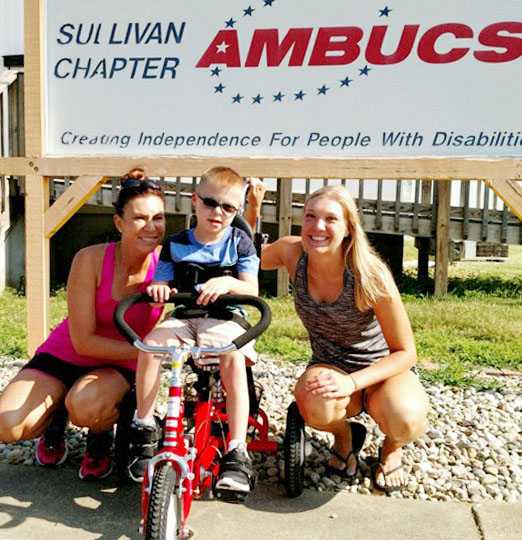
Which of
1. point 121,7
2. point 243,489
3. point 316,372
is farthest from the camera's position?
point 121,7

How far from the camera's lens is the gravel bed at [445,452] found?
3.25 m

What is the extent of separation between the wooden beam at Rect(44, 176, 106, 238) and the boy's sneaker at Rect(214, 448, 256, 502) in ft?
7.89

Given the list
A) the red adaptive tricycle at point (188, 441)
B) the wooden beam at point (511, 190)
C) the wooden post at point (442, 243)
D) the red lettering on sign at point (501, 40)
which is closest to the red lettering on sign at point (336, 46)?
the red lettering on sign at point (501, 40)

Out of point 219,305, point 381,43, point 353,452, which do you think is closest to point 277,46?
point 381,43

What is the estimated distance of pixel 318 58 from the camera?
427 centimetres

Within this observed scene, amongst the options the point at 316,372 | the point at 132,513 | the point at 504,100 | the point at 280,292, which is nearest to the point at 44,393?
the point at 132,513

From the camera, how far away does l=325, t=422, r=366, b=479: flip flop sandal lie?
11.0 feet

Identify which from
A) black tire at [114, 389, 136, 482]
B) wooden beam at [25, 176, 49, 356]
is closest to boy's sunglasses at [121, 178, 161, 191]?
black tire at [114, 389, 136, 482]

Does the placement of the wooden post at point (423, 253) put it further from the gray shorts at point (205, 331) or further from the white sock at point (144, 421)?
the white sock at point (144, 421)

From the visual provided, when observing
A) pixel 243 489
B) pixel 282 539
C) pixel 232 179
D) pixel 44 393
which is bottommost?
pixel 282 539

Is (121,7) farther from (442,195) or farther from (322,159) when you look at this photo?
(442,195)

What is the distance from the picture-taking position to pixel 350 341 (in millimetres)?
3271

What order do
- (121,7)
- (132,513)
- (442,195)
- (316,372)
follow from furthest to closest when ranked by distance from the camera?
(442,195), (121,7), (316,372), (132,513)

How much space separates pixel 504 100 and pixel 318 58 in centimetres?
117
